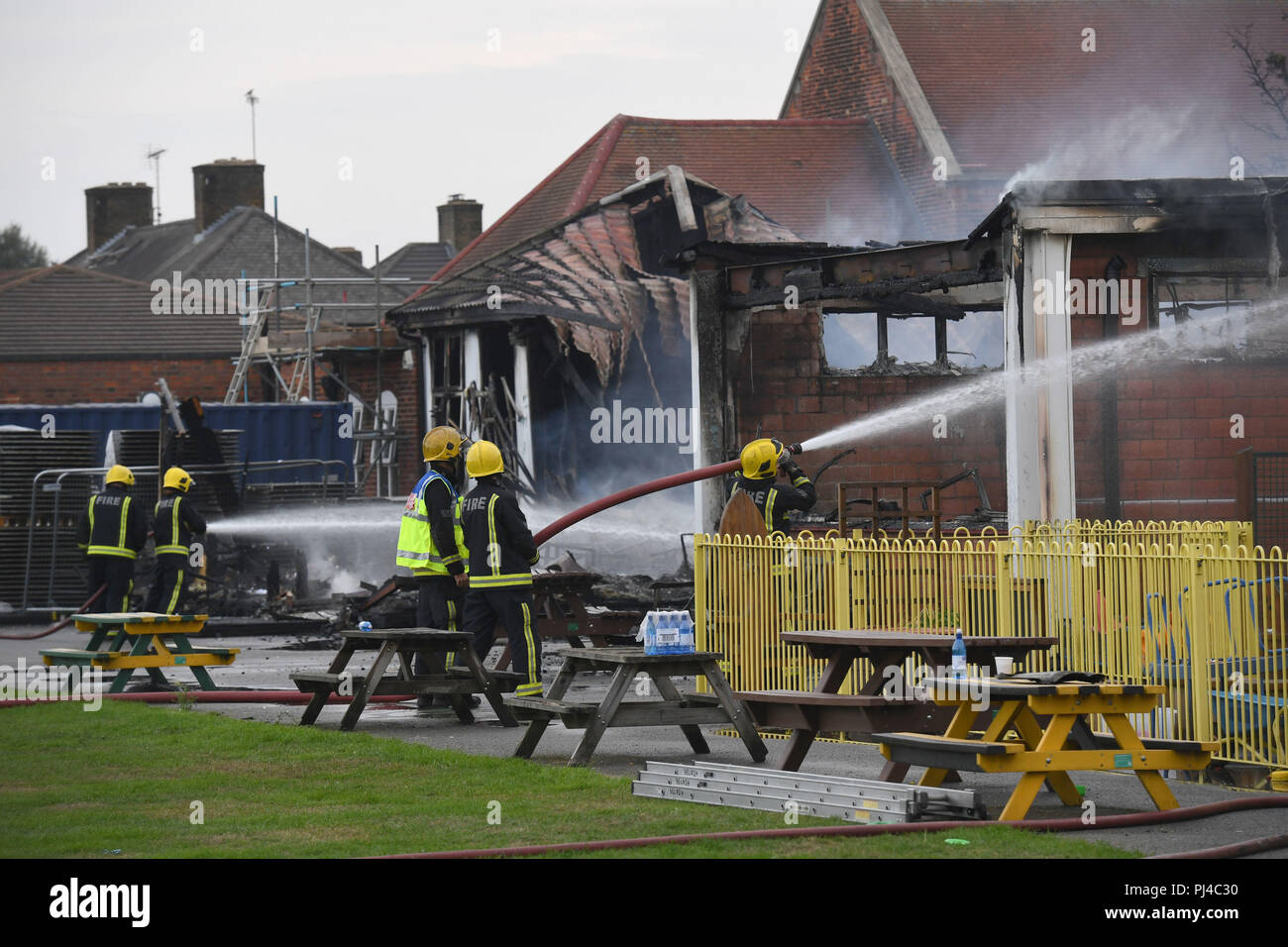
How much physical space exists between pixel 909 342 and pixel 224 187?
1260 inches

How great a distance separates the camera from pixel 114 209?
59.0 m

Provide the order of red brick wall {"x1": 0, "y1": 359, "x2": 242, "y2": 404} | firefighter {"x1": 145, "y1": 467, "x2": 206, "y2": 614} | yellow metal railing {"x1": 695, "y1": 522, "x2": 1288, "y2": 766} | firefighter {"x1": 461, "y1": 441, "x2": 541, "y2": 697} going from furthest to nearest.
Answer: red brick wall {"x1": 0, "y1": 359, "x2": 242, "y2": 404} < firefighter {"x1": 145, "y1": 467, "x2": 206, "y2": 614} < firefighter {"x1": 461, "y1": 441, "x2": 541, "y2": 697} < yellow metal railing {"x1": 695, "y1": 522, "x2": 1288, "y2": 766}

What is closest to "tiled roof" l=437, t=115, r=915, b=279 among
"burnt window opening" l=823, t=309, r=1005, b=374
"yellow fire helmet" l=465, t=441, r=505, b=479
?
"burnt window opening" l=823, t=309, r=1005, b=374

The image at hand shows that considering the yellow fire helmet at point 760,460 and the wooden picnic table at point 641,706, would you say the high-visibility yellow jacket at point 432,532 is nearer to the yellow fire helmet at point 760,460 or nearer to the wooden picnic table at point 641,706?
the yellow fire helmet at point 760,460

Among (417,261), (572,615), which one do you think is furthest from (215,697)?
(417,261)

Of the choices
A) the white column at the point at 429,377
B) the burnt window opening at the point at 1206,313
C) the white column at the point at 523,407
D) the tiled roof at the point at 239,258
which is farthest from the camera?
the tiled roof at the point at 239,258

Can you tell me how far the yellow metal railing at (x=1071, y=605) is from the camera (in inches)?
363

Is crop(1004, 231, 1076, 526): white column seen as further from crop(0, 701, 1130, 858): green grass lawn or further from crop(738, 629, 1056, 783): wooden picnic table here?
crop(0, 701, 1130, 858): green grass lawn

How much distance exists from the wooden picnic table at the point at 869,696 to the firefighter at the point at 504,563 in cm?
248

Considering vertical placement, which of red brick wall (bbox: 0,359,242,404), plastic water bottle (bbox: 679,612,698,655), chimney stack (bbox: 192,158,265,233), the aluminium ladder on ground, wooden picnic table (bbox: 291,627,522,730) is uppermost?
chimney stack (bbox: 192,158,265,233)

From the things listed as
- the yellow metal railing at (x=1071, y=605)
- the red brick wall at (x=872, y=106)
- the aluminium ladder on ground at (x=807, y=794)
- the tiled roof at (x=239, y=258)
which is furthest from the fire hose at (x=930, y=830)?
the tiled roof at (x=239, y=258)

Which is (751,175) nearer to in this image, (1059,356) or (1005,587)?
(1059,356)

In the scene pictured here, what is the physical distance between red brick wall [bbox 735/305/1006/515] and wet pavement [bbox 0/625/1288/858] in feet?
17.6

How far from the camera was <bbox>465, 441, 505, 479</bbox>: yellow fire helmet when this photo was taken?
39.6ft
